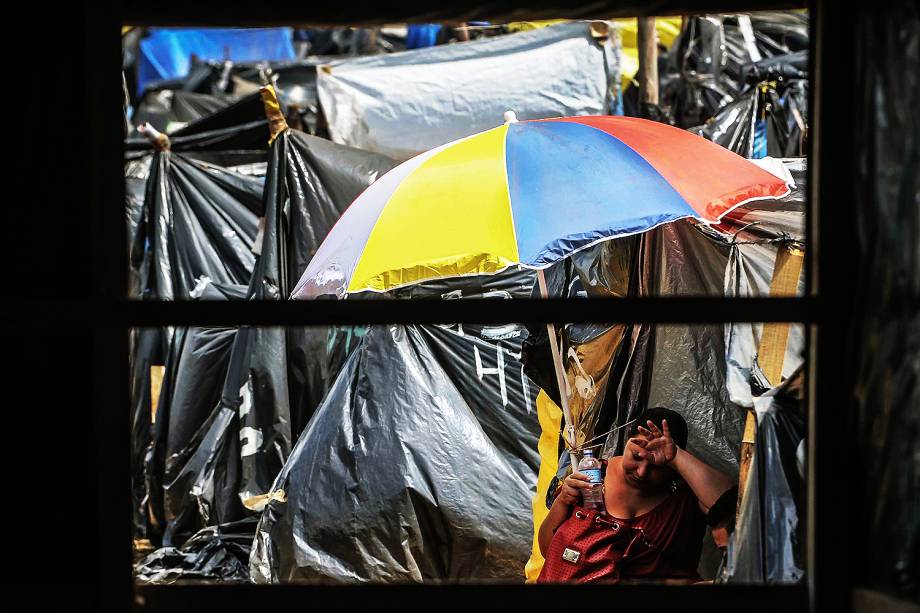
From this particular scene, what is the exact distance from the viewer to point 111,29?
1.30 metres

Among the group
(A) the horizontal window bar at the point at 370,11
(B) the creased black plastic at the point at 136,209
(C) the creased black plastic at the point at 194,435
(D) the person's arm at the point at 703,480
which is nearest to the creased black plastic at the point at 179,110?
(B) the creased black plastic at the point at 136,209

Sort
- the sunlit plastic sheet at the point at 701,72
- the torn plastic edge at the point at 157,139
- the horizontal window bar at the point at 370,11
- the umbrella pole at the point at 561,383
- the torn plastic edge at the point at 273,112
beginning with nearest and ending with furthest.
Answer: the horizontal window bar at the point at 370,11, the umbrella pole at the point at 561,383, the torn plastic edge at the point at 273,112, the torn plastic edge at the point at 157,139, the sunlit plastic sheet at the point at 701,72

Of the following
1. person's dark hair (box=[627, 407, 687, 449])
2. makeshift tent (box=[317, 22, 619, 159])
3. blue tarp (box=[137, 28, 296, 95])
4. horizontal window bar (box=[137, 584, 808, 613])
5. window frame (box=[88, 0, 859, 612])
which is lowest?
person's dark hair (box=[627, 407, 687, 449])

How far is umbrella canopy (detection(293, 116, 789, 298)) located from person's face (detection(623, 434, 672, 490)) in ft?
3.23

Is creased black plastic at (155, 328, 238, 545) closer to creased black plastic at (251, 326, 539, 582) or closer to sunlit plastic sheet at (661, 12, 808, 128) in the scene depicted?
creased black plastic at (251, 326, 539, 582)

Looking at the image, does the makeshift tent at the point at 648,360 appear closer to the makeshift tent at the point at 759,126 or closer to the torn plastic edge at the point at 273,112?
the makeshift tent at the point at 759,126

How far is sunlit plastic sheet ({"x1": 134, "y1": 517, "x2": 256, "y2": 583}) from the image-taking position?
18.6 ft

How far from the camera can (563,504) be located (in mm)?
4199

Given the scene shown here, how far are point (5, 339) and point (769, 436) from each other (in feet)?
6.58

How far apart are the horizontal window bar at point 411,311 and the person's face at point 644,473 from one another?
2951 mm

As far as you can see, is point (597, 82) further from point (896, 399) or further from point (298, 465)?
point (896, 399)

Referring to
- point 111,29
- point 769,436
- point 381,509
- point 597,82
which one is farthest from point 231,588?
point 597,82

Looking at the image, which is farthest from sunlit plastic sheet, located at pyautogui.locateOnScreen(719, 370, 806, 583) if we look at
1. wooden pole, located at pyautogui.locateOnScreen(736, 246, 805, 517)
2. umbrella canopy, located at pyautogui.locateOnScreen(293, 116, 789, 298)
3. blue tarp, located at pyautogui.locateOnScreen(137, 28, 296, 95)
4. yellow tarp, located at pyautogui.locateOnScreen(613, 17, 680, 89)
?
blue tarp, located at pyautogui.locateOnScreen(137, 28, 296, 95)

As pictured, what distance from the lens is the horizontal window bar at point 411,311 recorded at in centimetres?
125
